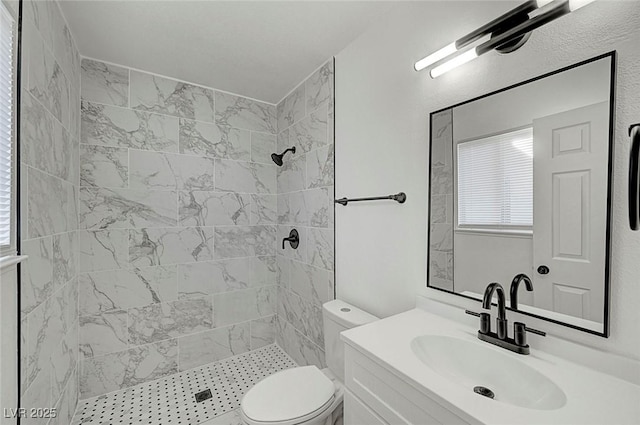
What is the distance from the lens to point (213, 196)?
93.7 inches

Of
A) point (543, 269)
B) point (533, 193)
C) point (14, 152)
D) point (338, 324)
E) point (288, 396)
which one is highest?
point (14, 152)

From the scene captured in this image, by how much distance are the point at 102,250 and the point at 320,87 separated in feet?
6.27

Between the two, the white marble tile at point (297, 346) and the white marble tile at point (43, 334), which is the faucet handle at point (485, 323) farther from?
the white marble tile at point (43, 334)

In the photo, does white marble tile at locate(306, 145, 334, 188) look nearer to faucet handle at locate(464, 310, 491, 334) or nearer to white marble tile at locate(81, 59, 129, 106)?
faucet handle at locate(464, 310, 491, 334)

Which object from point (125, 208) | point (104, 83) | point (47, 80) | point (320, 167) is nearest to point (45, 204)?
point (47, 80)

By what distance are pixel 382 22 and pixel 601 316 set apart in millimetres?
1591

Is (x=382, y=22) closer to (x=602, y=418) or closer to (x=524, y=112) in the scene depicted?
(x=524, y=112)

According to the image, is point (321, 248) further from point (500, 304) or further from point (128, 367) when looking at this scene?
point (128, 367)

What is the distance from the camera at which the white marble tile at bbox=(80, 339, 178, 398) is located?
193 centimetres

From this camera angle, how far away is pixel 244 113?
253 cm

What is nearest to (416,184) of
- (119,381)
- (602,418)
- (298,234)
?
(602,418)

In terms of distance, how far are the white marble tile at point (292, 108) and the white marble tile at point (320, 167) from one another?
395 millimetres

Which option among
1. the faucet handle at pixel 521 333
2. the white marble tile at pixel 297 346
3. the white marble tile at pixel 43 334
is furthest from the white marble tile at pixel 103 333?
the faucet handle at pixel 521 333

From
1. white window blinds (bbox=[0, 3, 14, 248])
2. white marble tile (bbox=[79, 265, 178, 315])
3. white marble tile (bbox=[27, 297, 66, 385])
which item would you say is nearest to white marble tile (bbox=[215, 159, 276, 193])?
white marble tile (bbox=[79, 265, 178, 315])
